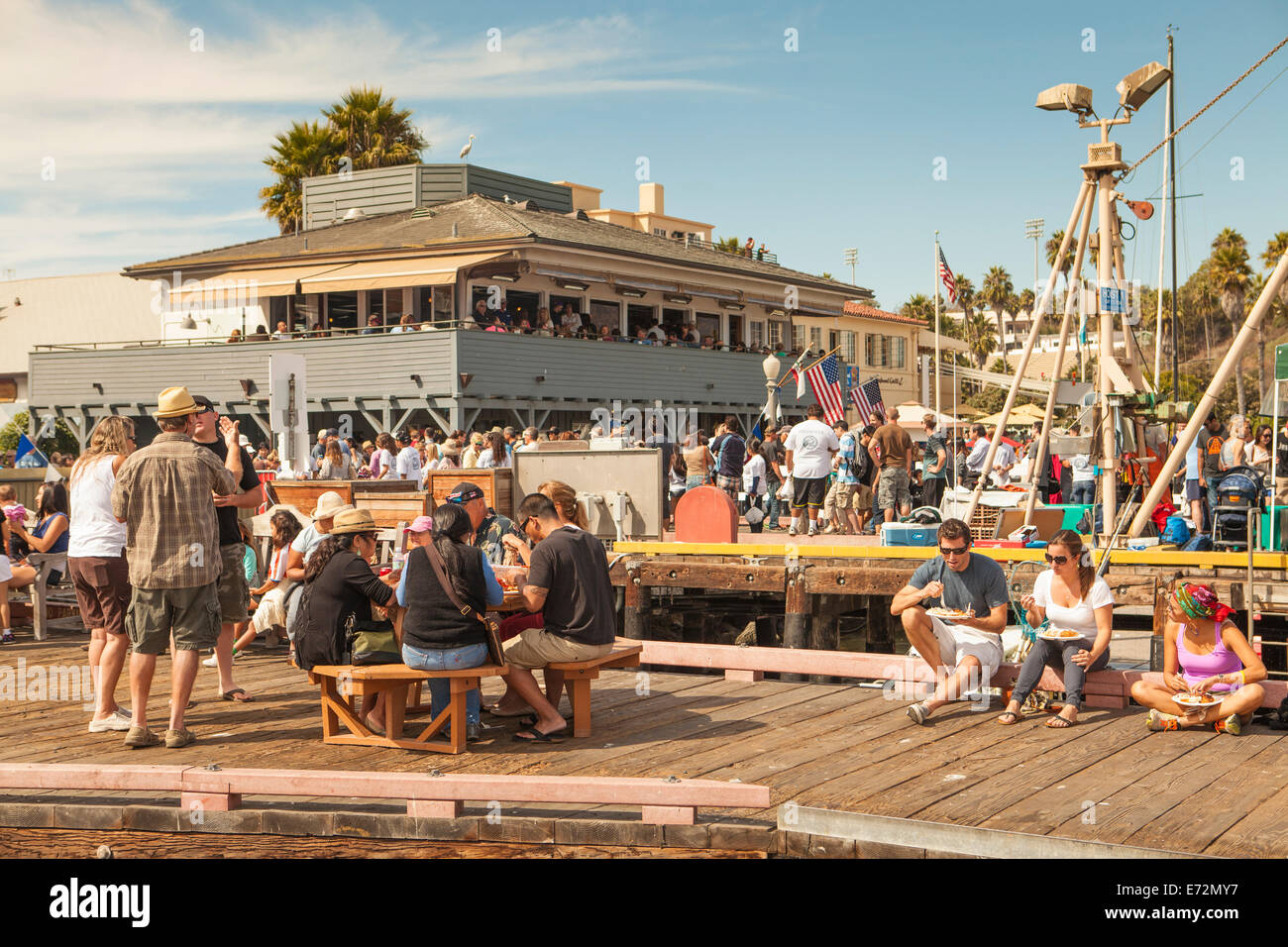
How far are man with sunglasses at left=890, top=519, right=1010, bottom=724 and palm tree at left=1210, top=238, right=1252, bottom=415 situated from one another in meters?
57.4

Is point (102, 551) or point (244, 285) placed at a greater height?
point (244, 285)

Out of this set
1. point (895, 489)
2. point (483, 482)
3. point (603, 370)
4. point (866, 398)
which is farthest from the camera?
point (603, 370)

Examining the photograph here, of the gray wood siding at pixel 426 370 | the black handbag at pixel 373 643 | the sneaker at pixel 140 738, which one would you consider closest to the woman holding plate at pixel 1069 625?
the black handbag at pixel 373 643

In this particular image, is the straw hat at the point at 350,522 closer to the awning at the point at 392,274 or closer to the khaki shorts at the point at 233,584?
the khaki shorts at the point at 233,584

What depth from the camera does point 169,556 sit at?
23.1ft

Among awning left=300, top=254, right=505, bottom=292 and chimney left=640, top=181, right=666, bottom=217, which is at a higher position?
chimney left=640, top=181, right=666, bottom=217

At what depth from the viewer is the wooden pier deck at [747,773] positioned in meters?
5.66

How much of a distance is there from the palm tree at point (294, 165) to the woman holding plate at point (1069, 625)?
3513 centimetres

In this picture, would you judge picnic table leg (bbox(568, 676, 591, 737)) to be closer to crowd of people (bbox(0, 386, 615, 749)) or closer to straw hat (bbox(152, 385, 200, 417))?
crowd of people (bbox(0, 386, 615, 749))

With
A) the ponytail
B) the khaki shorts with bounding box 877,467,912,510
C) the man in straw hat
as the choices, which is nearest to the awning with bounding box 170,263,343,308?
the khaki shorts with bounding box 877,467,912,510

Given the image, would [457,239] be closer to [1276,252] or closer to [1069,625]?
[1069,625]

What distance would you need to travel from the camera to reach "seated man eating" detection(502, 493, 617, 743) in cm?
724

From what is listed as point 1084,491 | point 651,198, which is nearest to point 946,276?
point 1084,491

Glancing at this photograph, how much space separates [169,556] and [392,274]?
20.6m
